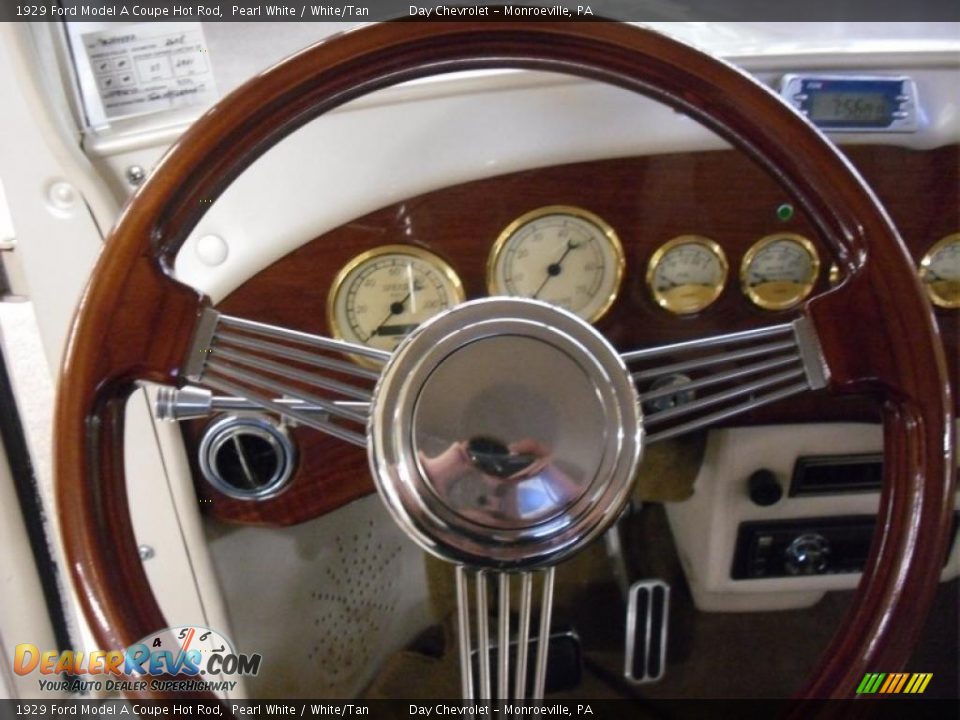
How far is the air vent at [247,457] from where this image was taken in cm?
70

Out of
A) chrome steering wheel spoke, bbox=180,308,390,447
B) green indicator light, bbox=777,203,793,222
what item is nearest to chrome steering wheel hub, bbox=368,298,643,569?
chrome steering wheel spoke, bbox=180,308,390,447

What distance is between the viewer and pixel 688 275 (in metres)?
0.74

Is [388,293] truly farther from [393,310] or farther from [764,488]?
[764,488]

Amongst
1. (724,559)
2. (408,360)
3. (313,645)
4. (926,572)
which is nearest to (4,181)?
(408,360)

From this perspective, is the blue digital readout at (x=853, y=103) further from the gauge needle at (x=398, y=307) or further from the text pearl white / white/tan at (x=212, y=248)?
the text pearl white / white/tan at (x=212, y=248)

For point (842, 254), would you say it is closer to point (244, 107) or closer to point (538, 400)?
point (538, 400)

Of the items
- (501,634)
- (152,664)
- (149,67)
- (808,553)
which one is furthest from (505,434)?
(808,553)

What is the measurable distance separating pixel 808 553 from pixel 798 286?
1.20 ft

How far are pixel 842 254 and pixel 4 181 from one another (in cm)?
66

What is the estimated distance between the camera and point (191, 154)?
460 mm

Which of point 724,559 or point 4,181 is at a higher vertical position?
point 4,181

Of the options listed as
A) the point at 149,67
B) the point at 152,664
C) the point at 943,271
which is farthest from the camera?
the point at 943,271

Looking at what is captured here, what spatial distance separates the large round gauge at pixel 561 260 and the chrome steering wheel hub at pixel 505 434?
9.1 inches

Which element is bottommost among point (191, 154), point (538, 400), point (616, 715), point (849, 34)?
point (616, 715)
